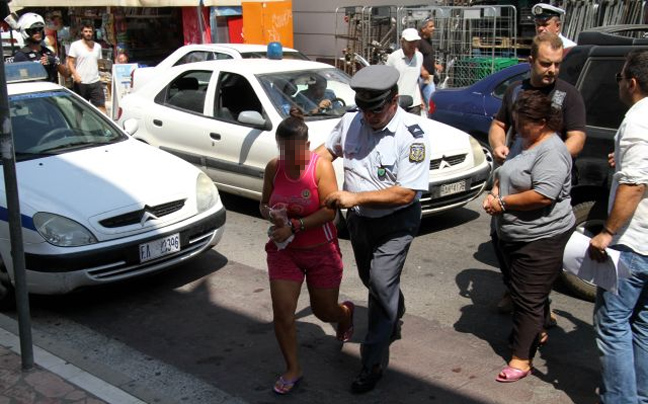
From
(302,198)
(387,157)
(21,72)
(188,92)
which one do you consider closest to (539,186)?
(387,157)

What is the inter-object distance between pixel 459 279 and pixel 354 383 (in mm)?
2082

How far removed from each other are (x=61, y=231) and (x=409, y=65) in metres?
6.30

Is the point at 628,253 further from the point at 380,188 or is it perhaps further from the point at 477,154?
the point at 477,154

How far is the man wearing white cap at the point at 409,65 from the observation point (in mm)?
10125

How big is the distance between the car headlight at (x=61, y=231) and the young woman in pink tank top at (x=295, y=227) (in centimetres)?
179

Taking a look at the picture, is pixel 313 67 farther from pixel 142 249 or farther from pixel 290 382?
pixel 290 382

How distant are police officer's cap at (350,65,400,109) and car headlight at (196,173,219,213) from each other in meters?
2.48

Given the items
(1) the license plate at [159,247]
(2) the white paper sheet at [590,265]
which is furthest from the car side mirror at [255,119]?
(2) the white paper sheet at [590,265]

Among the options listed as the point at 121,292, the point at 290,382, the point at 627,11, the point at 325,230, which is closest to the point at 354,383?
the point at 290,382

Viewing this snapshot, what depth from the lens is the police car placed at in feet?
17.2

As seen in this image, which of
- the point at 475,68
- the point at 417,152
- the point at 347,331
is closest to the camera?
the point at 417,152

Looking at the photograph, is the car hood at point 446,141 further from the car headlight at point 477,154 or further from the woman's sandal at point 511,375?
the woman's sandal at point 511,375

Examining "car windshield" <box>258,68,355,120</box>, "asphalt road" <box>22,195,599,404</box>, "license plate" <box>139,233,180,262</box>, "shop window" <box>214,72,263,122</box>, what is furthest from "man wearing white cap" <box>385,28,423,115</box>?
"license plate" <box>139,233,180,262</box>

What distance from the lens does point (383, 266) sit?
4074 millimetres
